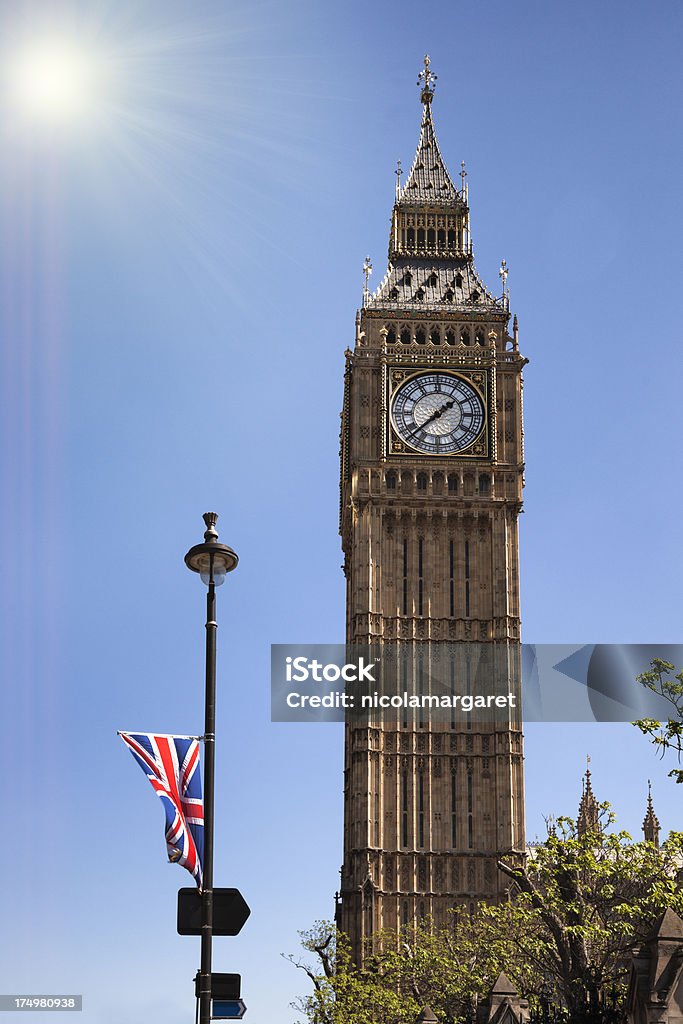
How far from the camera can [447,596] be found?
8712 centimetres

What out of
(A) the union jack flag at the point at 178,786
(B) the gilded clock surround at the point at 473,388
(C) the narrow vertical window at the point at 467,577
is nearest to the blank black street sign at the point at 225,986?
(A) the union jack flag at the point at 178,786

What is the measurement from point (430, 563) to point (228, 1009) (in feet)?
227

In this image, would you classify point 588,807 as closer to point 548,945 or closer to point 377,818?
point 377,818

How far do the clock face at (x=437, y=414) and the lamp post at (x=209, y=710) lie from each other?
6808 centimetres

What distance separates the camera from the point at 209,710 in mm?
19750

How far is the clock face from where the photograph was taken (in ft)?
292

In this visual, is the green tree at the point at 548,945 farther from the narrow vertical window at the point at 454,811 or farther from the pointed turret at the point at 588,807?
the pointed turret at the point at 588,807

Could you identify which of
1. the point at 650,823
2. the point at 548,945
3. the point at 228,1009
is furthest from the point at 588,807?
the point at 228,1009

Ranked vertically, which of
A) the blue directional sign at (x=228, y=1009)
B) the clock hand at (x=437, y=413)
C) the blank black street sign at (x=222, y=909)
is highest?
the clock hand at (x=437, y=413)

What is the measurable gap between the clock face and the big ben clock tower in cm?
8

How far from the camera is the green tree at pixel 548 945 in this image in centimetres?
3028

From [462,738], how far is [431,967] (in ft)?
109

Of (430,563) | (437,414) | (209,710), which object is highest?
(437,414)

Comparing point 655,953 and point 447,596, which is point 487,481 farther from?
point 655,953
